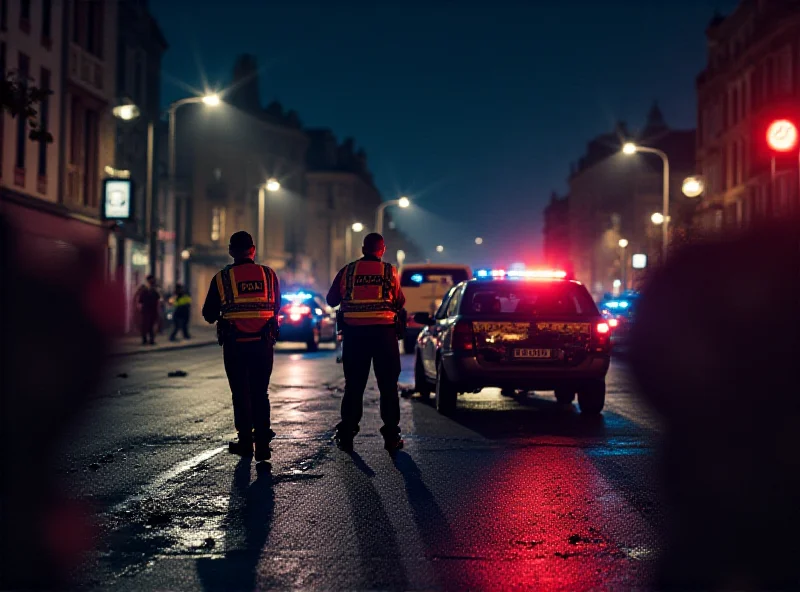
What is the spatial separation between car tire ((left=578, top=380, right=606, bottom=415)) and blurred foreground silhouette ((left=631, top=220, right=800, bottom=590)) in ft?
2.50

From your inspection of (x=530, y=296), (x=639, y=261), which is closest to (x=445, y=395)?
(x=530, y=296)

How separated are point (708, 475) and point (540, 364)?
450 centimetres

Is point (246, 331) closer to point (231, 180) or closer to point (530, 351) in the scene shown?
point (530, 351)

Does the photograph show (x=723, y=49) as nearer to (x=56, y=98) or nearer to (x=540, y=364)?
(x=56, y=98)

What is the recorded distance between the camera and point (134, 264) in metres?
47.3

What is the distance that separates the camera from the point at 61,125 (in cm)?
3853

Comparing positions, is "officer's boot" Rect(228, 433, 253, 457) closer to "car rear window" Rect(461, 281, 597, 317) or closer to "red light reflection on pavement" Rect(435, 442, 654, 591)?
"red light reflection on pavement" Rect(435, 442, 654, 591)

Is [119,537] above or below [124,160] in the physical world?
below

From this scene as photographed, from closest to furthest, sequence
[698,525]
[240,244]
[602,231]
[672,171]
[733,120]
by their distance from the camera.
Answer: [698,525], [240,244], [733,120], [672,171], [602,231]

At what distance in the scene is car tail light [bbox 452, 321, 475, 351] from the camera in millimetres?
13992

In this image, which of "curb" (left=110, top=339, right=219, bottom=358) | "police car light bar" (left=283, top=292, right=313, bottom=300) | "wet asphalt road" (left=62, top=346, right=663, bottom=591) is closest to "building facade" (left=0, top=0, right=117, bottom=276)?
"curb" (left=110, top=339, right=219, bottom=358)

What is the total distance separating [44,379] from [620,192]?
10255cm

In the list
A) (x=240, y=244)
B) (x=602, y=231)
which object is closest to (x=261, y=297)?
(x=240, y=244)

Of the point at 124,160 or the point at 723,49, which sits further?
the point at 723,49
